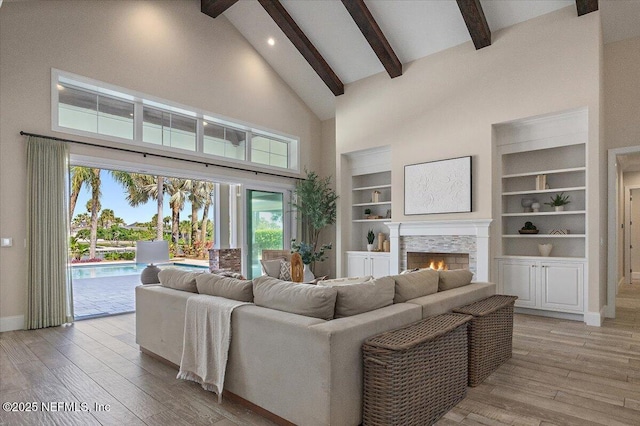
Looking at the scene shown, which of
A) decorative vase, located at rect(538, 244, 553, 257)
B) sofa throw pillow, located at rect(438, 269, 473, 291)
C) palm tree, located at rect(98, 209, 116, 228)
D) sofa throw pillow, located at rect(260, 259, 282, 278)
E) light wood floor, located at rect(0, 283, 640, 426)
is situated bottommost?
light wood floor, located at rect(0, 283, 640, 426)

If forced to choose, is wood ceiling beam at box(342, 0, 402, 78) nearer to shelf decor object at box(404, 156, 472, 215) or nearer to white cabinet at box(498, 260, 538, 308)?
shelf decor object at box(404, 156, 472, 215)

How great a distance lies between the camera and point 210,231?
14.8m

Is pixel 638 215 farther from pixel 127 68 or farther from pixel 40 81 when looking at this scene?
pixel 40 81

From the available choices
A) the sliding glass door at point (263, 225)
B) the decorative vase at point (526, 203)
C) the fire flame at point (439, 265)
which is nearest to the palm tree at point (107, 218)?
the sliding glass door at point (263, 225)

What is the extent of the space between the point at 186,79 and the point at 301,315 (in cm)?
531

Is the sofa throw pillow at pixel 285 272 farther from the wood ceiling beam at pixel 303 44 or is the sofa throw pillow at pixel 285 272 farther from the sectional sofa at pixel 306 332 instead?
the wood ceiling beam at pixel 303 44

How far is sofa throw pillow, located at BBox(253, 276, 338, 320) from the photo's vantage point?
7.61 ft

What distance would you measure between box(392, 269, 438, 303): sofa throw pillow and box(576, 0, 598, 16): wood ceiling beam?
4.12 meters

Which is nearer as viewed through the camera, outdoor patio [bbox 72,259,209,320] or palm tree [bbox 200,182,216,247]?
outdoor patio [bbox 72,259,209,320]

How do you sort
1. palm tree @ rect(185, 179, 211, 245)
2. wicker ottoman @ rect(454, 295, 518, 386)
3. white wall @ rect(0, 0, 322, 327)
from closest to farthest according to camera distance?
wicker ottoman @ rect(454, 295, 518, 386)
white wall @ rect(0, 0, 322, 327)
palm tree @ rect(185, 179, 211, 245)

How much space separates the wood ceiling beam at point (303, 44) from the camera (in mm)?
6391

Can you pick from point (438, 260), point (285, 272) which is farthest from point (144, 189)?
point (438, 260)

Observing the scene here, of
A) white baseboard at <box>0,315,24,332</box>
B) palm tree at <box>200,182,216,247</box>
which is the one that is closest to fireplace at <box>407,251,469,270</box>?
white baseboard at <box>0,315,24,332</box>

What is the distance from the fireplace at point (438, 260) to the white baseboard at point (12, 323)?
554 cm
